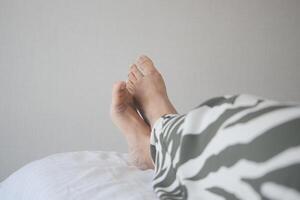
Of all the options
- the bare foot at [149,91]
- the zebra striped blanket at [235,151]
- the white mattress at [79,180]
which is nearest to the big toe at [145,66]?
the bare foot at [149,91]

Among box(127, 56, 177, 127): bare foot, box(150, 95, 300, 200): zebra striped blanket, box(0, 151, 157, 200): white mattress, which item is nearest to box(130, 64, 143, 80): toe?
box(127, 56, 177, 127): bare foot

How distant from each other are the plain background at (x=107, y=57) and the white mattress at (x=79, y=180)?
0.64 metres

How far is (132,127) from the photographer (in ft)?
2.68

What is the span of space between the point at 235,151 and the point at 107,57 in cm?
111

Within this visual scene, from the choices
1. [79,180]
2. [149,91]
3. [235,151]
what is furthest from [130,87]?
[235,151]

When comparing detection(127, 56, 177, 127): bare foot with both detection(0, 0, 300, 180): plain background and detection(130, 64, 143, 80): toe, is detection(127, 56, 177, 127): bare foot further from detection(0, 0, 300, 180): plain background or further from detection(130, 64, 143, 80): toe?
detection(0, 0, 300, 180): plain background

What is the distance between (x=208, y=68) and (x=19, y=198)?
1093 millimetres

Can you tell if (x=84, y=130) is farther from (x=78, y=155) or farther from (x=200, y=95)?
(x=78, y=155)

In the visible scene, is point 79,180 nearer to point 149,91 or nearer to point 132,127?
point 132,127

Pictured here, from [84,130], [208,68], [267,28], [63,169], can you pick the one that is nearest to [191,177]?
[63,169]

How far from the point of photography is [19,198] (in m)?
0.63

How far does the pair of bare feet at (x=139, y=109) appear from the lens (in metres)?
0.76

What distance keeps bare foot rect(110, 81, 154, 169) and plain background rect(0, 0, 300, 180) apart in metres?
0.53

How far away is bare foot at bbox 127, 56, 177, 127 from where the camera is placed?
815 mm
